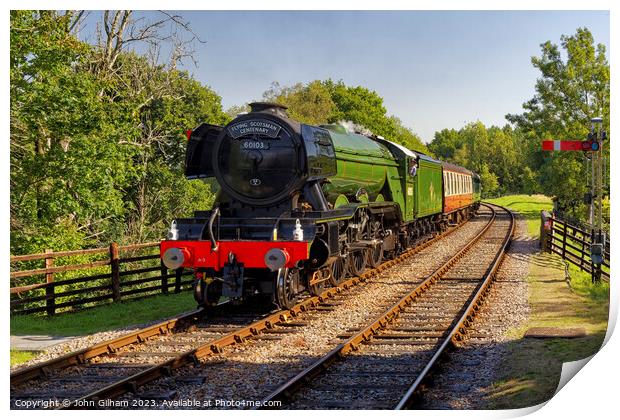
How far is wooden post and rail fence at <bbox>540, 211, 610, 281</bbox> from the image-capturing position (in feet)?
46.1

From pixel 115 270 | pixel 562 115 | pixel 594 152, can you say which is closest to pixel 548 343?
pixel 594 152

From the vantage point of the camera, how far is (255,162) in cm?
1013

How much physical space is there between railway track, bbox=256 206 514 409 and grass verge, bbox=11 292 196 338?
12.0 feet

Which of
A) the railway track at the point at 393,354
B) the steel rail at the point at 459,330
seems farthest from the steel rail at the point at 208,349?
the steel rail at the point at 459,330

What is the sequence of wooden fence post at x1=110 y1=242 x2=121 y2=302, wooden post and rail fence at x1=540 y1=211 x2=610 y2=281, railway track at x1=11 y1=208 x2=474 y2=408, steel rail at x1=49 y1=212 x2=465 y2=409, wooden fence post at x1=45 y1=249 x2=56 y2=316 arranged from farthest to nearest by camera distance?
1. wooden post and rail fence at x1=540 y1=211 x2=610 y2=281
2. wooden fence post at x1=110 y1=242 x2=121 y2=302
3. wooden fence post at x1=45 y1=249 x2=56 y2=316
4. railway track at x1=11 y1=208 x2=474 y2=408
5. steel rail at x1=49 y1=212 x2=465 y2=409

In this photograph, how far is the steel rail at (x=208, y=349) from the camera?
635 centimetres

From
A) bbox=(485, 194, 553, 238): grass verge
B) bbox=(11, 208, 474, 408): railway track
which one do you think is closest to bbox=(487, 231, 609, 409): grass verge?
bbox=(11, 208, 474, 408): railway track

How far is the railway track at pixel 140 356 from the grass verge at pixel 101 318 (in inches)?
44.0

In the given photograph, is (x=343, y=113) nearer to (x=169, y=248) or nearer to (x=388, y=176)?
(x=388, y=176)

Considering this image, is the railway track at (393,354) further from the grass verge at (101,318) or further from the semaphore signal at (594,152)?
the grass verge at (101,318)

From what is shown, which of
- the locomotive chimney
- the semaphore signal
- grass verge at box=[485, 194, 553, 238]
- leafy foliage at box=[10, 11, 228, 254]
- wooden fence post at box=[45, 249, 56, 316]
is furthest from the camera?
grass verge at box=[485, 194, 553, 238]

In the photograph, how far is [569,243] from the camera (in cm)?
1744

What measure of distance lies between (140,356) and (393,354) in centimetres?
316

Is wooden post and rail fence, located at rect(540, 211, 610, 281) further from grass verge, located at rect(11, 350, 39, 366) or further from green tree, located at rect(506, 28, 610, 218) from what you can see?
grass verge, located at rect(11, 350, 39, 366)
